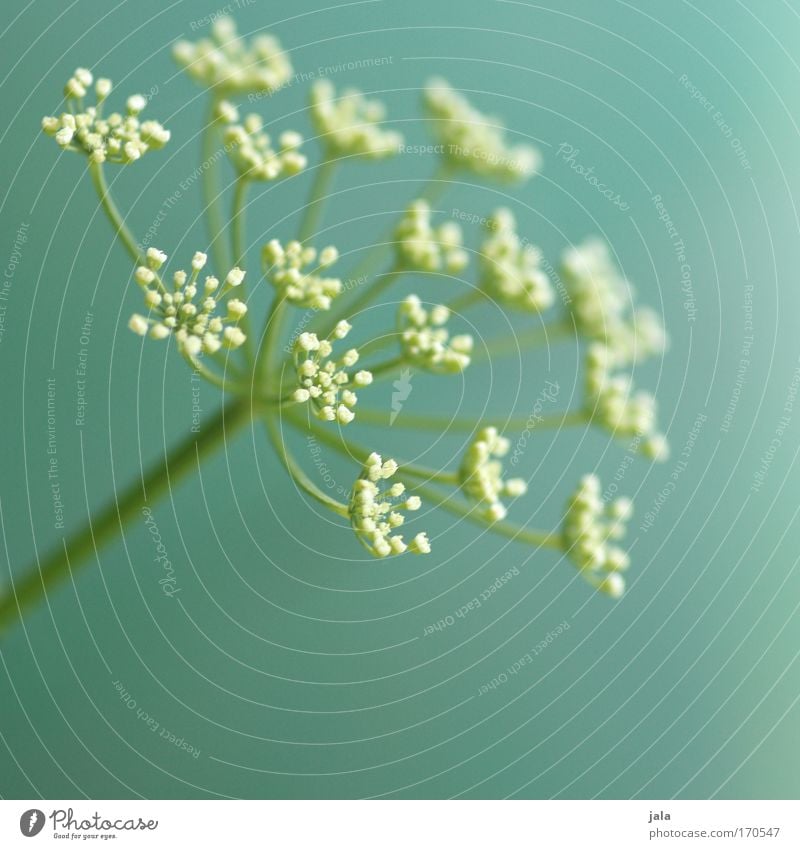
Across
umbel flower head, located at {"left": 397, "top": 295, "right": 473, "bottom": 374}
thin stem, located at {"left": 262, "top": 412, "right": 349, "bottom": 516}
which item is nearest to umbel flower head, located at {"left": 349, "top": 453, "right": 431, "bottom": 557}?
thin stem, located at {"left": 262, "top": 412, "right": 349, "bottom": 516}

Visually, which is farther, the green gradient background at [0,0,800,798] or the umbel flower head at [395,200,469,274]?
the green gradient background at [0,0,800,798]

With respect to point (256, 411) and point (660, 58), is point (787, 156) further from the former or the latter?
point (256, 411)

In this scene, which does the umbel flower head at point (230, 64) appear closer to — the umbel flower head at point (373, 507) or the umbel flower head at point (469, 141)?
the umbel flower head at point (469, 141)

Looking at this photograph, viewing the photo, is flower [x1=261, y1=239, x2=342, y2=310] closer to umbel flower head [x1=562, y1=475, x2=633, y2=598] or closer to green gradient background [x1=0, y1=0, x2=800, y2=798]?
umbel flower head [x1=562, y1=475, x2=633, y2=598]

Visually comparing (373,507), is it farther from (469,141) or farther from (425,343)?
(469,141)

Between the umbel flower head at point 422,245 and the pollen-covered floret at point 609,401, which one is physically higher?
the umbel flower head at point 422,245

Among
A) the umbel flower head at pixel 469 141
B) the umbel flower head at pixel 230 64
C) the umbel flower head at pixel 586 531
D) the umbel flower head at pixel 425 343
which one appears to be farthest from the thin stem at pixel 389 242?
the umbel flower head at pixel 586 531
